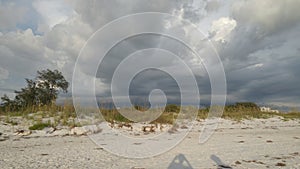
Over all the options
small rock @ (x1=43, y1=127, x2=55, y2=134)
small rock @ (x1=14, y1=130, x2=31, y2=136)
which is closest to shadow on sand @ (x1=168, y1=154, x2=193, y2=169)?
small rock @ (x1=43, y1=127, x2=55, y2=134)

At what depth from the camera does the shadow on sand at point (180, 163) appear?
5.11 metres

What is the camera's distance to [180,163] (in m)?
5.45

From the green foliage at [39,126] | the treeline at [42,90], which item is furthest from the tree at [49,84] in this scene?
the green foliage at [39,126]

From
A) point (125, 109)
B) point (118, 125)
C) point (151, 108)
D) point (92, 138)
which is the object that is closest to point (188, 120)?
A: point (151, 108)

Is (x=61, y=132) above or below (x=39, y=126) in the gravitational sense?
below

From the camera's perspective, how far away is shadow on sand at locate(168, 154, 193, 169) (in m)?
5.11

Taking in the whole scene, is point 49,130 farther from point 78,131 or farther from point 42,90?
point 42,90

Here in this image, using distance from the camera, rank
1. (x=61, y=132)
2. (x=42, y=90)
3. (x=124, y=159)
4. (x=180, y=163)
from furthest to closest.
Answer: (x=42, y=90), (x=61, y=132), (x=124, y=159), (x=180, y=163)

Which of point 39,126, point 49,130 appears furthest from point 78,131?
point 39,126

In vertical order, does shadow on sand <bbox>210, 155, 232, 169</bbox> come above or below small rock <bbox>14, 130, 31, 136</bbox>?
below

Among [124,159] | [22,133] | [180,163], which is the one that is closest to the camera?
[180,163]

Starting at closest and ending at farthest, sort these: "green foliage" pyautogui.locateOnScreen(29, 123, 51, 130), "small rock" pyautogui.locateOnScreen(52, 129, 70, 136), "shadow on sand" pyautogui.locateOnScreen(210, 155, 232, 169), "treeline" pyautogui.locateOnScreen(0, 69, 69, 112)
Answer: "shadow on sand" pyautogui.locateOnScreen(210, 155, 232, 169)
"small rock" pyautogui.locateOnScreen(52, 129, 70, 136)
"green foliage" pyautogui.locateOnScreen(29, 123, 51, 130)
"treeline" pyautogui.locateOnScreen(0, 69, 69, 112)

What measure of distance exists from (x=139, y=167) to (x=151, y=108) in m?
10.8

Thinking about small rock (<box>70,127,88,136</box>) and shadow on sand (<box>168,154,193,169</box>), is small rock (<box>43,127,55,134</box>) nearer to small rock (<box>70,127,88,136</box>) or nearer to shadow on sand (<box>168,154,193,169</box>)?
small rock (<box>70,127,88,136</box>)
